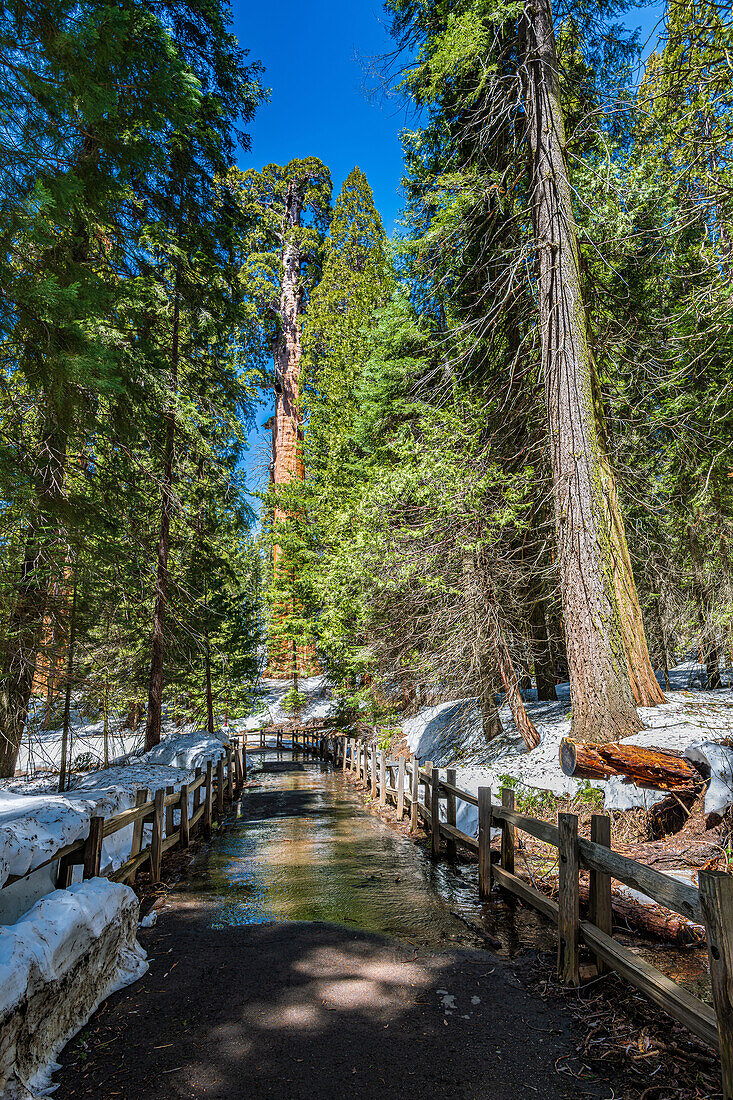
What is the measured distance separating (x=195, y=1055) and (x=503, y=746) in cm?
864

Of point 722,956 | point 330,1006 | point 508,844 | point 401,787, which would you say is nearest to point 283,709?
point 401,787

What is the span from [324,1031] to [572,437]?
7786 millimetres

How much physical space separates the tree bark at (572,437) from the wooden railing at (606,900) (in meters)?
2.40

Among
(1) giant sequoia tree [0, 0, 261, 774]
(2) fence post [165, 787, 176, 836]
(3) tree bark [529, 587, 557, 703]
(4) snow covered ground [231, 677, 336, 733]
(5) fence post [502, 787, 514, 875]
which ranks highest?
(1) giant sequoia tree [0, 0, 261, 774]

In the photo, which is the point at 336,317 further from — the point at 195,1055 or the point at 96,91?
the point at 195,1055

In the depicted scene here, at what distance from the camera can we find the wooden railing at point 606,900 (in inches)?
96.0

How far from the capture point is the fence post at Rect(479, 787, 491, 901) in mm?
5934

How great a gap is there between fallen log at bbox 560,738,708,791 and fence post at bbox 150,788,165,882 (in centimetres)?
489

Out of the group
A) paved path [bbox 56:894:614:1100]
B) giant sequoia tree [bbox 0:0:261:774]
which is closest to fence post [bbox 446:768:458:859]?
paved path [bbox 56:894:614:1100]

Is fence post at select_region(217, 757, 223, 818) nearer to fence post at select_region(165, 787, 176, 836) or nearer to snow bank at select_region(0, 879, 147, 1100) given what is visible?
fence post at select_region(165, 787, 176, 836)

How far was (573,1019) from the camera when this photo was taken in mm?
3570

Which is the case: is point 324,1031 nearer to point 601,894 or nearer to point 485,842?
point 601,894

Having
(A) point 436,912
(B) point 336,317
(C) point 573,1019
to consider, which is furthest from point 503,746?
(B) point 336,317

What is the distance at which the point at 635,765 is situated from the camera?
6.54 meters
